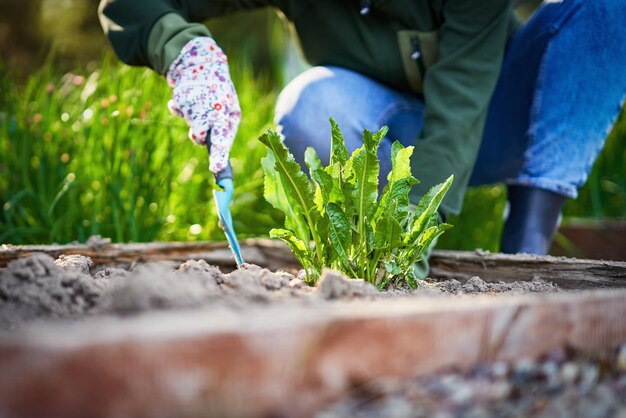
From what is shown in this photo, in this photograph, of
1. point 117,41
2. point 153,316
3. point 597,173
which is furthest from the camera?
point 597,173

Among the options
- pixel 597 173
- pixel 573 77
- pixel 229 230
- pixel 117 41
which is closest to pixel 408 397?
pixel 229 230

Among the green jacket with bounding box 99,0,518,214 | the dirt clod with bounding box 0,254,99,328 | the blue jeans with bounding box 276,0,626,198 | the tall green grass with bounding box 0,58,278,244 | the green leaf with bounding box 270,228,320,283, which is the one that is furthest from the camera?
the tall green grass with bounding box 0,58,278,244

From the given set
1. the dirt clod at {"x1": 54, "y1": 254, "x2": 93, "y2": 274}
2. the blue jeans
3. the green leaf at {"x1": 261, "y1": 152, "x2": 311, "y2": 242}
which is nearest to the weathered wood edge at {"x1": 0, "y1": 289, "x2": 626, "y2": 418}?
the green leaf at {"x1": 261, "y1": 152, "x2": 311, "y2": 242}

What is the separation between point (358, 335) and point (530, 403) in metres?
0.19

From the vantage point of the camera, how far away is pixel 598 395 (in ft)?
2.14

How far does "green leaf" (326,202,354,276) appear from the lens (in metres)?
1.07

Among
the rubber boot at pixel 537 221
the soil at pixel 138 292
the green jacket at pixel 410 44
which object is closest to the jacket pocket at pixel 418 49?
the green jacket at pixel 410 44

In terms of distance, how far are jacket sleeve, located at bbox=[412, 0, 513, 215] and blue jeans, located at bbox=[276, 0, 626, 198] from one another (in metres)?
0.19

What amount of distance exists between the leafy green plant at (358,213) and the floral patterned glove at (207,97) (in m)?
0.18

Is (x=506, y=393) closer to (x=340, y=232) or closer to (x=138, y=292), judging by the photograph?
(x=138, y=292)

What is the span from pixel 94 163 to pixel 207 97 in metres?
0.81

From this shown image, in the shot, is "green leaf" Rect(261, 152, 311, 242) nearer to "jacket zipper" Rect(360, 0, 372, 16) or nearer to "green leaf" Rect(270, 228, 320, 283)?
"green leaf" Rect(270, 228, 320, 283)

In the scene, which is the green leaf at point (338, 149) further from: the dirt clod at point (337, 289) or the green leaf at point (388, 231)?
the dirt clod at point (337, 289)

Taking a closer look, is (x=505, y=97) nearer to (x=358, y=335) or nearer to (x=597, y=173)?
(x=597, y=173)
